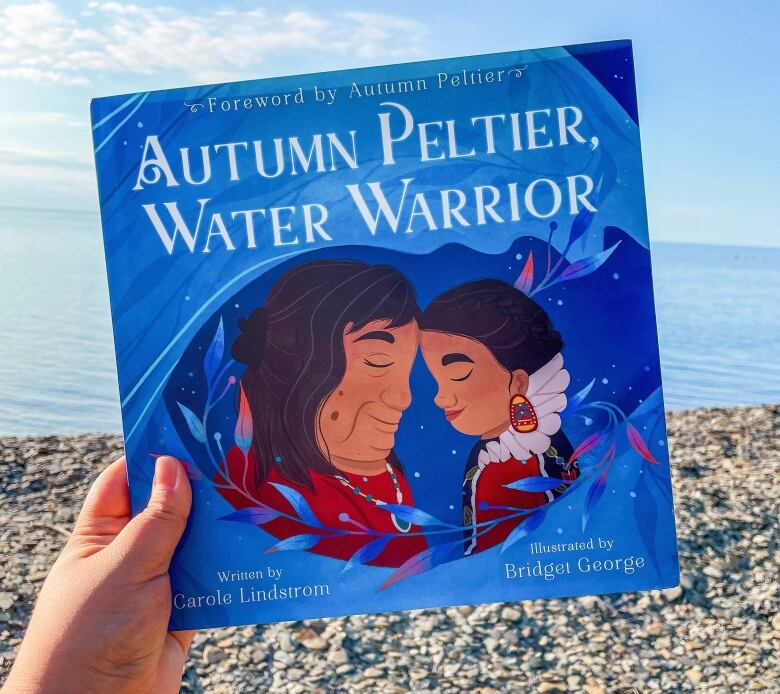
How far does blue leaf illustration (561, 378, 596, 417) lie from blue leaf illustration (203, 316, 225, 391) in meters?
0.62

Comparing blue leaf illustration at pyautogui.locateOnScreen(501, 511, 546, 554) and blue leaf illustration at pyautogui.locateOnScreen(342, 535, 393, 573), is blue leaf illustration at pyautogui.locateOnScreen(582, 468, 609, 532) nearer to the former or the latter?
blue leaf illustration at pyautogui.locateOnScreen(501, 511, 546, 554)

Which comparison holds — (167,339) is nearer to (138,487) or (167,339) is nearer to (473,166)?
(138,487)

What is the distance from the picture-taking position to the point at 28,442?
4062 millimetres

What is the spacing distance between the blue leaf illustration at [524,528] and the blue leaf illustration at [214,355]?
A: 1.97 feet

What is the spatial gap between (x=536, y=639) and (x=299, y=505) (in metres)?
1.54

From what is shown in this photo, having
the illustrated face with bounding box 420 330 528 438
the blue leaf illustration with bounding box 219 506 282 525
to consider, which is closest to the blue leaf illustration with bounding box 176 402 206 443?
the blue leaf illustration with bounding box 219 506 282 525

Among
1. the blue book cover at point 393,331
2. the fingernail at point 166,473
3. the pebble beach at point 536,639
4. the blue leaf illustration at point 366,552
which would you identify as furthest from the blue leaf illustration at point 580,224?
the pebble beach at point 536,639

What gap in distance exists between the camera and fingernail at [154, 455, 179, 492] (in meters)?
1.41

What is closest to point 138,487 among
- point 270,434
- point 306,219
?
point 270,434

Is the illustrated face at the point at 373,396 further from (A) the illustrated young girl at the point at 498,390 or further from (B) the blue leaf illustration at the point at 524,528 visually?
(B) the blue leaf illustration at the point at 524,528

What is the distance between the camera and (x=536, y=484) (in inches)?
57.3

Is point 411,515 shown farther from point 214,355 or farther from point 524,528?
point 214,355

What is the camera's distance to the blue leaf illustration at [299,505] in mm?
1453

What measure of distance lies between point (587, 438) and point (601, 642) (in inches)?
58.6
